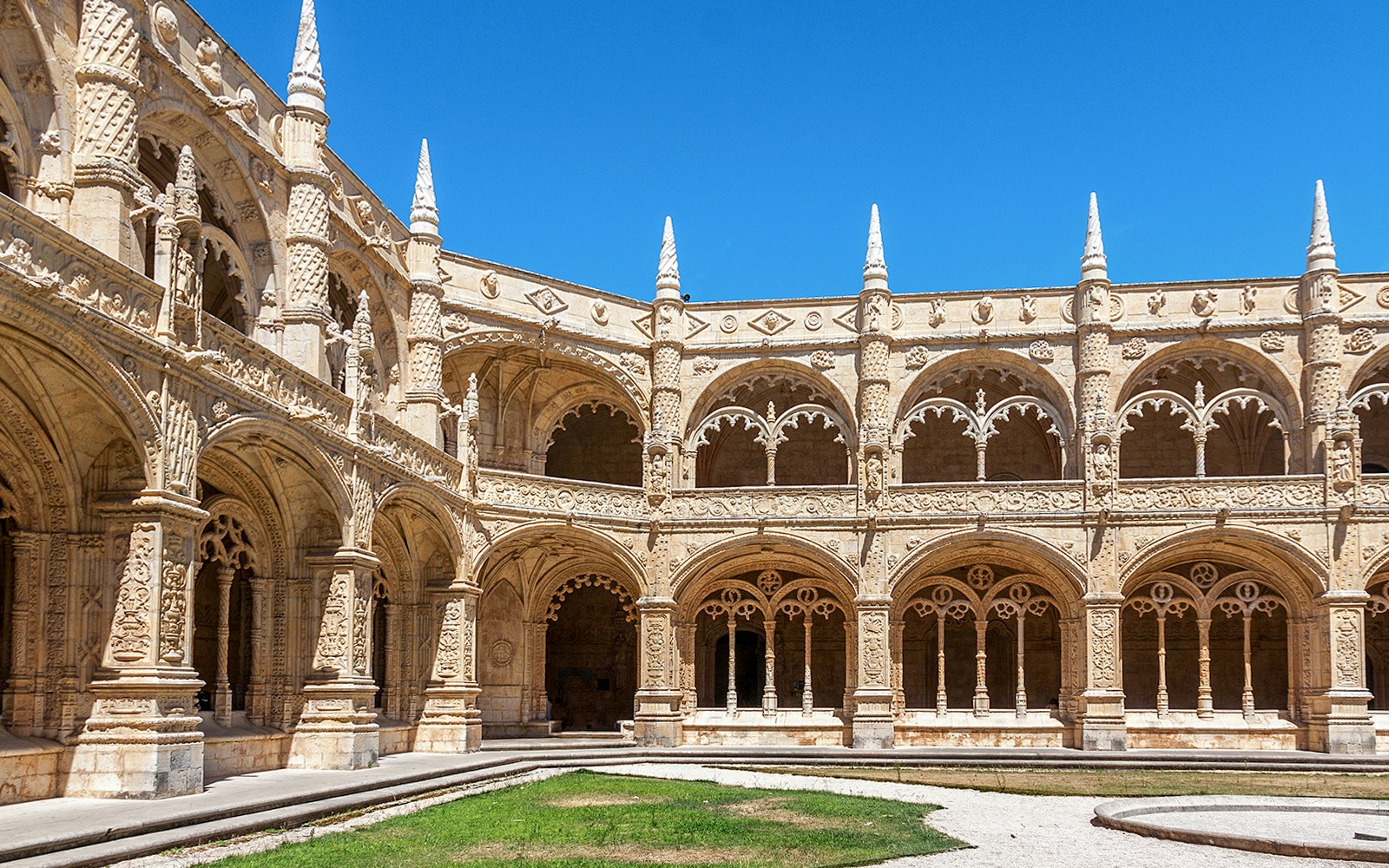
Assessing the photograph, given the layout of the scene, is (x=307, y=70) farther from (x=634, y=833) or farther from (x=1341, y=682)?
(x=1341, y=682)

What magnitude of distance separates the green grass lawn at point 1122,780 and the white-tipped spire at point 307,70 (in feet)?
44.3

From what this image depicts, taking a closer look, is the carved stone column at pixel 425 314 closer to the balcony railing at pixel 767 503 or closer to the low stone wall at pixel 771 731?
the balcony railing at pixel 767 503

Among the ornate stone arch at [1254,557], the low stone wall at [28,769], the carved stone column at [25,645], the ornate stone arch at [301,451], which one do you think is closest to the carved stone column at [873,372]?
the ornate stone arch at [1254,557]

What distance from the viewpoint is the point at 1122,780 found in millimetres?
21781

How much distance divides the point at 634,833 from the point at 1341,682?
19.5 metres

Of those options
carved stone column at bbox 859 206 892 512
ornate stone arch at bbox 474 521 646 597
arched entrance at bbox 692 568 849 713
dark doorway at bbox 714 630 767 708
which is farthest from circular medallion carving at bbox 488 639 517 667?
carved stone column at bbox 859 206 892 512

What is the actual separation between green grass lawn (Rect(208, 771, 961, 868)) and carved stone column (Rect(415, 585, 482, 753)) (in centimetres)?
730

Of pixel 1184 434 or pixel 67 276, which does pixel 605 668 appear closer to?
pixel 1184 434

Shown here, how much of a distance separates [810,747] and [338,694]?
1162cm

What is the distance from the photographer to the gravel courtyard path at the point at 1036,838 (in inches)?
474

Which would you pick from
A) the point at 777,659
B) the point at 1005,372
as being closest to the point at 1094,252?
the point at 1005,372

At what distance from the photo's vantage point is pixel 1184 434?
34.8 m

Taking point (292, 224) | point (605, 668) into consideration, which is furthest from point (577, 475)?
point (292, 224)

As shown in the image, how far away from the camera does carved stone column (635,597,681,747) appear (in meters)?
29.6
